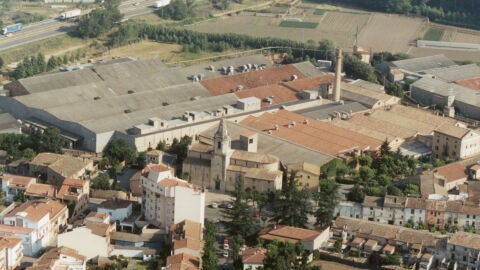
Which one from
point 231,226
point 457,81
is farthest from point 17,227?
point 457,81

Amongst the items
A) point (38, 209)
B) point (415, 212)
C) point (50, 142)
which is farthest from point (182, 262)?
point (50, 142)

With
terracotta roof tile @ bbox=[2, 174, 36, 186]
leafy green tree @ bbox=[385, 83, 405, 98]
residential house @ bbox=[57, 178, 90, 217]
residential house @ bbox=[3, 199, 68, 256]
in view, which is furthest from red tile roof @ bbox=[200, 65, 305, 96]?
residential house @ bbox=[3, 199, 68, 256]

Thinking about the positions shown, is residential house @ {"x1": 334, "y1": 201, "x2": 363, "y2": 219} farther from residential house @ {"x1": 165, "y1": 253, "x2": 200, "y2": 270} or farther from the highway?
the highway

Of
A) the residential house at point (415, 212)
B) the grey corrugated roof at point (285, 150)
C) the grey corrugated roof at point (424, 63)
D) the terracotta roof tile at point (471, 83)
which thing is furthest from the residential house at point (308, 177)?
the grey corrugated roof at point (424, 63)

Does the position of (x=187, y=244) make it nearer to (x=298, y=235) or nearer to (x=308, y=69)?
(x=298, y=235)

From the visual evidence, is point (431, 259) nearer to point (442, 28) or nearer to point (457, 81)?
point (457, 81)

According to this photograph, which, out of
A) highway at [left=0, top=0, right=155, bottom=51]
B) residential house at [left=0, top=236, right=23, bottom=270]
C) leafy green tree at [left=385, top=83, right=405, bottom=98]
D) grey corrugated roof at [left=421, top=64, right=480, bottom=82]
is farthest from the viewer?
highway at [left=0, top=0, right=155, bottom=51]
